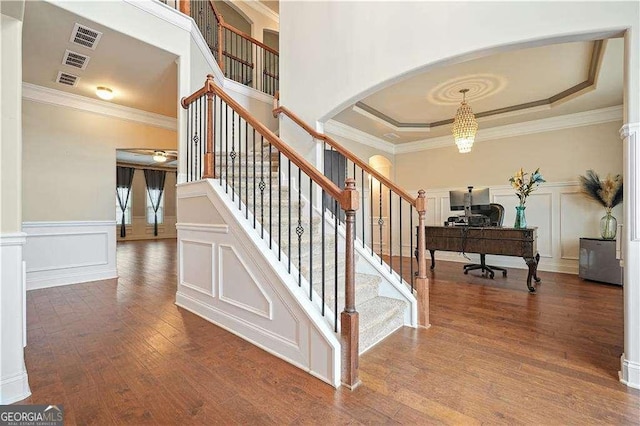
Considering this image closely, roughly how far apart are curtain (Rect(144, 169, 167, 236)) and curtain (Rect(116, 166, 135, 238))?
0.62m

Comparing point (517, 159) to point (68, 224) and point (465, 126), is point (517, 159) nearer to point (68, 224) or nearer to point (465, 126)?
point (465, 126)

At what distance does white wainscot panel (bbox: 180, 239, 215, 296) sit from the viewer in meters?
2.75

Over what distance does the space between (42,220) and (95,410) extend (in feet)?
12.9

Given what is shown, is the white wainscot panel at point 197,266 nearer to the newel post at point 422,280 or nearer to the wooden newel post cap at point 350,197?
the wooden newel post cap at point 350,197

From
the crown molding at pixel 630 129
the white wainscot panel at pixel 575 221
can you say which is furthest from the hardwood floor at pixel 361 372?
the white wainscot panel at pixel 575 221

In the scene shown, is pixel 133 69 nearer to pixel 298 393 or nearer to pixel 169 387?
pixel 169 387

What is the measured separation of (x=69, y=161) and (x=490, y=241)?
6.33 meters

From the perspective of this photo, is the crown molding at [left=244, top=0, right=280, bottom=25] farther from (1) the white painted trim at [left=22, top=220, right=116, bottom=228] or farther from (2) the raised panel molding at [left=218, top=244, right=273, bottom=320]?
(2) the raised panel molding at [left=218, top=244, right=273, bottom=320]

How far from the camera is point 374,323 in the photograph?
2.31m

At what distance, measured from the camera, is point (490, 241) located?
4.14 meters

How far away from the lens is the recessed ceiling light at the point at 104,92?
420cm

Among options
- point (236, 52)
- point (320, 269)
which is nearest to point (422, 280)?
point (320, 269)

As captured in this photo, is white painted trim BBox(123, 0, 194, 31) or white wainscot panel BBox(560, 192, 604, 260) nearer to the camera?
white painted trim BBox(123, 0, 194, 31)

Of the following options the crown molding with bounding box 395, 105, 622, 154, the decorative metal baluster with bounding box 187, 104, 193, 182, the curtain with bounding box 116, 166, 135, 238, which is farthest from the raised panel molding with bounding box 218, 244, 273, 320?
the curtain with bounding box 116, 166, 135, 238
